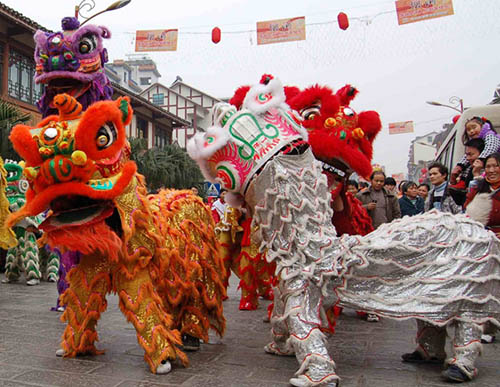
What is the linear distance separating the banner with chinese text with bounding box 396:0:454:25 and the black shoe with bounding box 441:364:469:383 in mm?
6755

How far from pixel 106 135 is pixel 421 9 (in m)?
6.80

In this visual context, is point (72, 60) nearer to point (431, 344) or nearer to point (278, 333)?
point (278, 333)

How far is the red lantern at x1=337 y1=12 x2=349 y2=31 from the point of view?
27.0 feet

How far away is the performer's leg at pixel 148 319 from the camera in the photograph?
2.82 meters

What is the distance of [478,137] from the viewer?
485 cm

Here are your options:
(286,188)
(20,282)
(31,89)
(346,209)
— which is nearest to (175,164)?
(31,89)

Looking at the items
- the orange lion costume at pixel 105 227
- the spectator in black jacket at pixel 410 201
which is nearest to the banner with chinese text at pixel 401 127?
the spectator in black jacket at pixel 410 201

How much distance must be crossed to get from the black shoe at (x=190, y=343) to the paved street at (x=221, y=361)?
0.06m

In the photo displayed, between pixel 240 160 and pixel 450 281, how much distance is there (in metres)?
1.38

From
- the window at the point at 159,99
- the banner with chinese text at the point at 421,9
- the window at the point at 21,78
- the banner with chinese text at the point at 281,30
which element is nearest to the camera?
the banner with chinese text at the point at 421,9

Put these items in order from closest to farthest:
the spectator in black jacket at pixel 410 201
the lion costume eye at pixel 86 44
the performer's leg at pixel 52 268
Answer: the lion costume eye at pixel 86 44
the spectator in black jacket at pixel 410 201
the performer's leg at pixel 52 268

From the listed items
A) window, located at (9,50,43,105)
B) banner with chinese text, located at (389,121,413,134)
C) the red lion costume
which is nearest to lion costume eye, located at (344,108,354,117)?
the red lion costume

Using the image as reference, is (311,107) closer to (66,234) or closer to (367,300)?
(367,300)

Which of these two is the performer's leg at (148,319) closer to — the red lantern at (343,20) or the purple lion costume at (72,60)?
the purple lion costume at (72,60)
